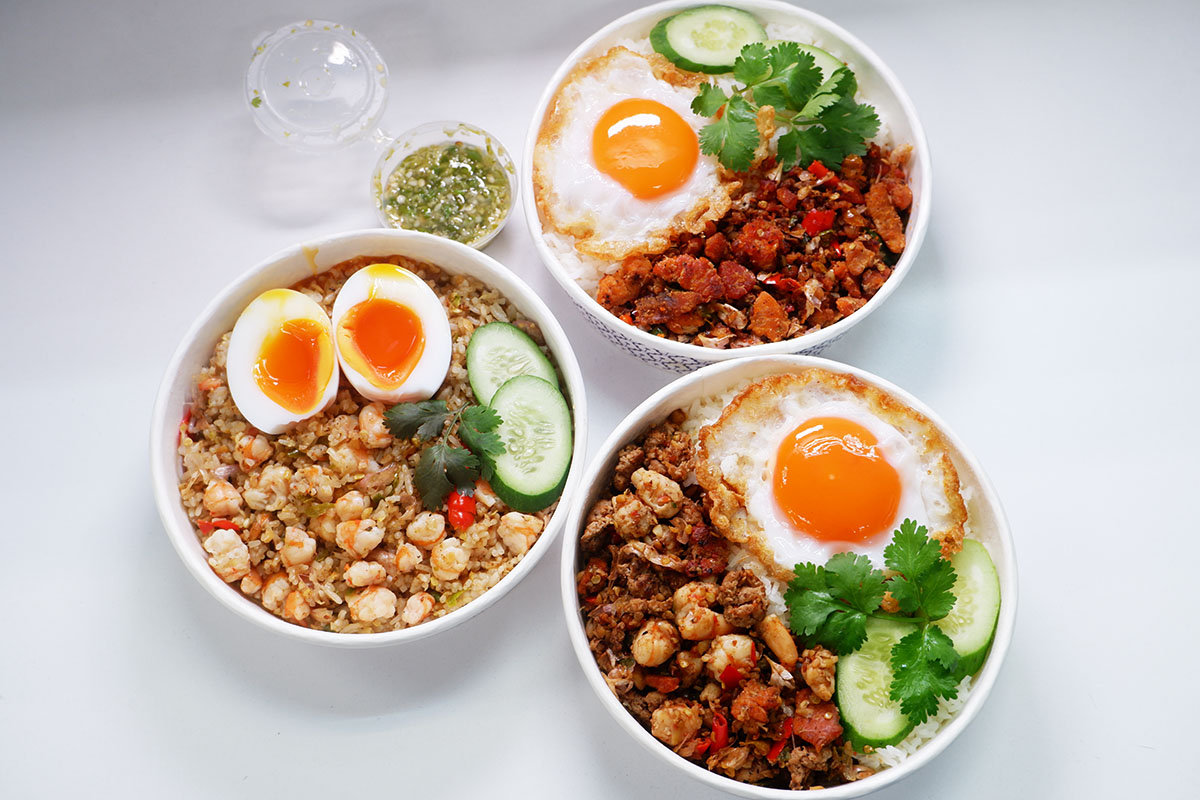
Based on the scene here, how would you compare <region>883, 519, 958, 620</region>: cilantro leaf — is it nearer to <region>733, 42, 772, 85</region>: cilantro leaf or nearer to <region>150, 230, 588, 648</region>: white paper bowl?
<region>150, 230, 588, 648</region>: white paper bowl

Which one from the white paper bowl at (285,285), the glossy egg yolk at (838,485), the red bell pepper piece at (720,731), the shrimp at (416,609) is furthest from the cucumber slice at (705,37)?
the red bell pepper piece at (720,731)

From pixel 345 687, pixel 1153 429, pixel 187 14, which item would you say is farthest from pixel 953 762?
pixel 187 14

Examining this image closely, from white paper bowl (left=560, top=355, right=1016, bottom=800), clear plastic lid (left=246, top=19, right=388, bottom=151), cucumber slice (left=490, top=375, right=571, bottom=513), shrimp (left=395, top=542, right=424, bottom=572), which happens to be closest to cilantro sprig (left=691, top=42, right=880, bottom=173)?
white paper bowl (left=560, top=355, right=1016, bottom=800)

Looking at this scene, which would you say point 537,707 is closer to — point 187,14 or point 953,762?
point 953,762

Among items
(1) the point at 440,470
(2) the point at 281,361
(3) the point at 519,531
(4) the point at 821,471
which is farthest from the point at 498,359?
(4) the point at 821,471

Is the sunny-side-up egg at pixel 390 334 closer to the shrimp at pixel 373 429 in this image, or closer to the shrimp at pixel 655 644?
the shrimp at pixel 373 429

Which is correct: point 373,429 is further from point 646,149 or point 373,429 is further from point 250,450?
point 646,149
